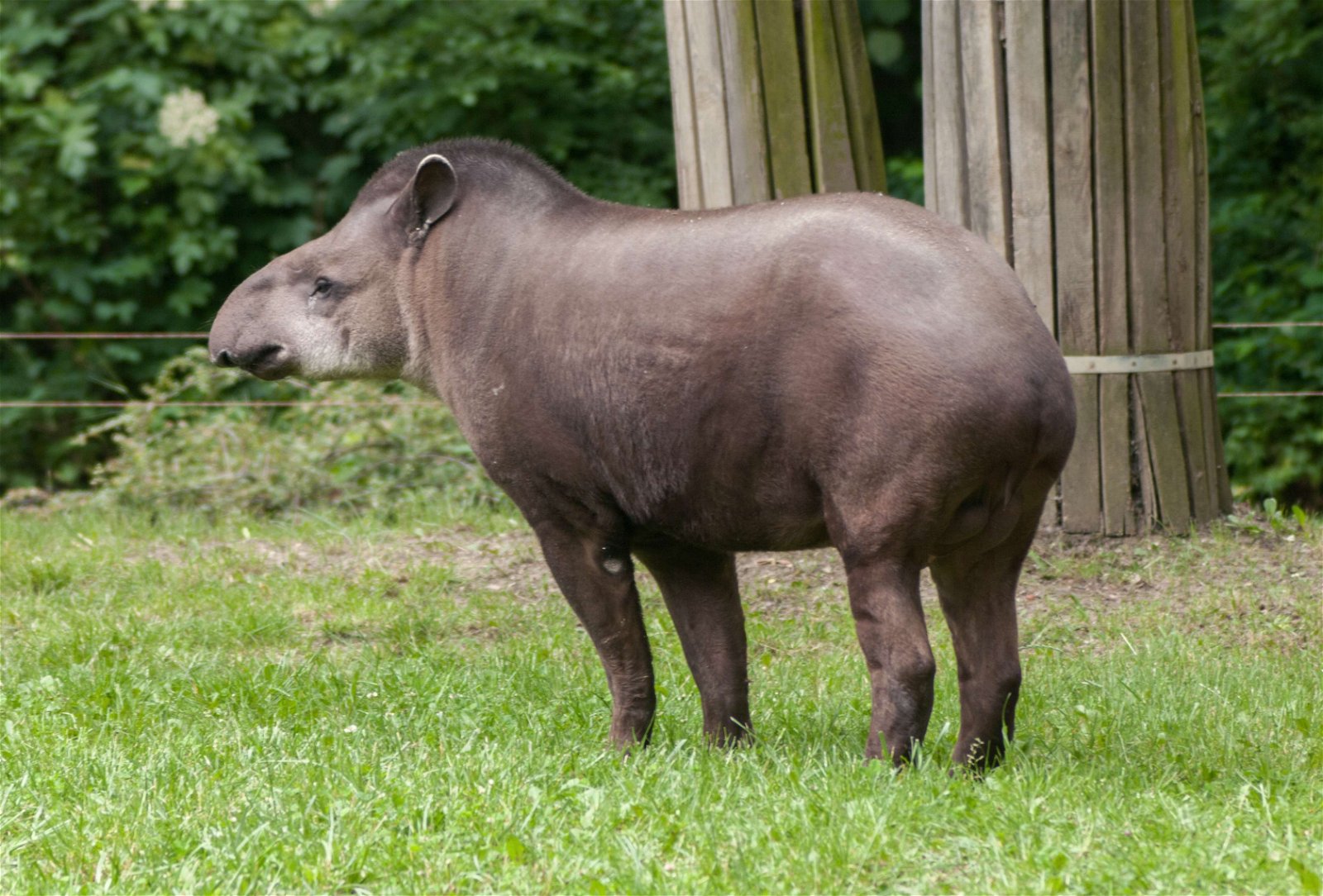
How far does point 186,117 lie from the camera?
12.1 metres

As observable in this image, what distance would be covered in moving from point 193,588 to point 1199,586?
180 inches

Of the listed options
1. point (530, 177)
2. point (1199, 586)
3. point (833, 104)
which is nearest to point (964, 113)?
point (833, 104)

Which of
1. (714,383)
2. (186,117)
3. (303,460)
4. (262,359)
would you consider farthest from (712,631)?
(186,117)

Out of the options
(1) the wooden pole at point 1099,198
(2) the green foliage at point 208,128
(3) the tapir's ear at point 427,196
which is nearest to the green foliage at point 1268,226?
(1) the wooden pole at point 1099,198

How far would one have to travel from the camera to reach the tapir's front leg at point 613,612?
495cm

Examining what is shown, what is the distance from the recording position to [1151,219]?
23.6 feet

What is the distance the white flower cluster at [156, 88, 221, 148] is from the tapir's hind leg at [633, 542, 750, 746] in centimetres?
818

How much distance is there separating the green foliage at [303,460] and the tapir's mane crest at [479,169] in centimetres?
433

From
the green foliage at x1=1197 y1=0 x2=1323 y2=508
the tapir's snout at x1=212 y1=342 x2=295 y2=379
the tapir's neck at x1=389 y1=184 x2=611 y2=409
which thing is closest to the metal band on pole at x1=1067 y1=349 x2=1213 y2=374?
the tapir's neck at x1=389 y1=184 x2=611 y2=409

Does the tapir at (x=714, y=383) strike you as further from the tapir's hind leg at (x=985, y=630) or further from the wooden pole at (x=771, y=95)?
the wooden pole at (x=771, y=95)

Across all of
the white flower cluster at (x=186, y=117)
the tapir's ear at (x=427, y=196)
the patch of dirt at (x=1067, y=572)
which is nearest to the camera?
the tapir's ear at (x=427, y=196)

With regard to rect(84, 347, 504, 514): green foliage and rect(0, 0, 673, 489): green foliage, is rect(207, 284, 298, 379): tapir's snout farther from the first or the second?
rect(0, 0, 673, 489): green foliage

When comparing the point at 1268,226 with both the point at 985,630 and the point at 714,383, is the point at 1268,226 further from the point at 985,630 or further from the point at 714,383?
the point at 714,383

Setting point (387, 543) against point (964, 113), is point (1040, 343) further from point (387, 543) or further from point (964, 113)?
point (387, 543)
